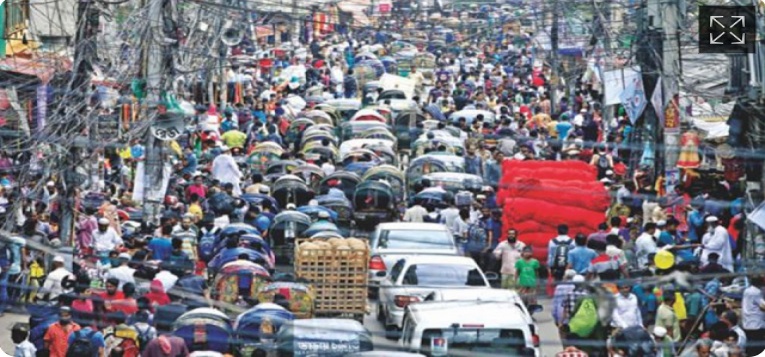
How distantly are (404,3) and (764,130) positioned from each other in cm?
3479

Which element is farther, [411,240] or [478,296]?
[411,240]

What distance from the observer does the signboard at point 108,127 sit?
30688mm

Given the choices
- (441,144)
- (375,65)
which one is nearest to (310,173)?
(441,144)

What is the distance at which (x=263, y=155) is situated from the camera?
39.4 meters

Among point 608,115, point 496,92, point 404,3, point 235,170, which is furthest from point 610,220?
point 404,3

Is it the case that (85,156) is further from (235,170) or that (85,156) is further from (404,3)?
(404,3)

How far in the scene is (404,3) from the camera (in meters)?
62.0

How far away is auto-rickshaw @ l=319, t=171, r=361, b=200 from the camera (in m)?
34.2

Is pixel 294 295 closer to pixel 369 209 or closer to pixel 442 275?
pixel 442 275

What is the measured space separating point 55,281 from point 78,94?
5.81 metres

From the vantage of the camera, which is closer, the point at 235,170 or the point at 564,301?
the point at 564,301

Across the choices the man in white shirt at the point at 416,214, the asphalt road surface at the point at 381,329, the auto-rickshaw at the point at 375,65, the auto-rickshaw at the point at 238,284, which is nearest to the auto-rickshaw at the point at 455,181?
the man in white shirt at the point at 416,214

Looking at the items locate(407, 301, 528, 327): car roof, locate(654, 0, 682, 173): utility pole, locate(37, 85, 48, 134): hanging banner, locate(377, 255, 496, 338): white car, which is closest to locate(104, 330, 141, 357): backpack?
locate(407, 301, 528, 327): car roof

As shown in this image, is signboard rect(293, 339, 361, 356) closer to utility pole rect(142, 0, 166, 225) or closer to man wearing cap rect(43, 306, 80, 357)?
man wearing cap rect(43, 306, 80, 357)
